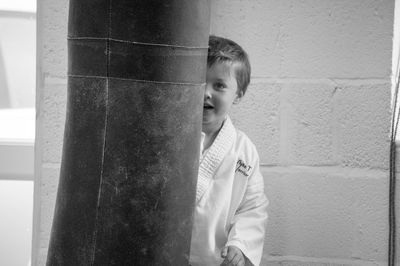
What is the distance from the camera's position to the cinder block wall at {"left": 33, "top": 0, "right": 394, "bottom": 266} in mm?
2006

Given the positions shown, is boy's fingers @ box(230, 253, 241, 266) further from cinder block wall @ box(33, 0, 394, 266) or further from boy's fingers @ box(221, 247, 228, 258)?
cinder block wall @ box(33, 0, 394, 266)

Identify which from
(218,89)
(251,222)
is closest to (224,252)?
(251,222)

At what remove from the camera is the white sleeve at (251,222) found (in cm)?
177

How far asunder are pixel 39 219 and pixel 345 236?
102cm

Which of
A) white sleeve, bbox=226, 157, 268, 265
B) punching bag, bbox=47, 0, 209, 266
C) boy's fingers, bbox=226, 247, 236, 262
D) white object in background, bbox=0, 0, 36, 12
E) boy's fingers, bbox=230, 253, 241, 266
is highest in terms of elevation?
white object in background, bbox=0, 0, 36, 12

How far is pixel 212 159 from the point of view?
1781 millimetres

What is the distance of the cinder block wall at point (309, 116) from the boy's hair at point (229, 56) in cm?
21

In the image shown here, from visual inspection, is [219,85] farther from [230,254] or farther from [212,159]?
[230,254]

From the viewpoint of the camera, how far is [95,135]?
3.82 ft

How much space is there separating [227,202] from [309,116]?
1.49 ft

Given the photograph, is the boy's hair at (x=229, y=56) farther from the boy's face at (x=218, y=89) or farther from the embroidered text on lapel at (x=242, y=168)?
the embroidered text on lapel at (x=242, y=168)

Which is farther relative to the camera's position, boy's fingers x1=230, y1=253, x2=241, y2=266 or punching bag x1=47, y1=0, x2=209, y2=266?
boy's fingers x1=230, y1=253, x2=241, y2=266

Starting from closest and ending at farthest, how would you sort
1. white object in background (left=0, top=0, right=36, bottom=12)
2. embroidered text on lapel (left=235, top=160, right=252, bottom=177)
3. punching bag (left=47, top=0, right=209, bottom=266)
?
1. punching bag (left=47, top=0, right=209, bottom=266)
2. embroidered text on lapel (left=235, top=160, right=252, bottom=177)
3. white object in background (left=0, top=0, right=36, bottom=12)

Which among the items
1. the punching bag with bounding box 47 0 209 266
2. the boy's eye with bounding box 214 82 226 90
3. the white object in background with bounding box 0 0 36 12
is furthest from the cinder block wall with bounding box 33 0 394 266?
the white object in background with bounding box 0 0 36 12
